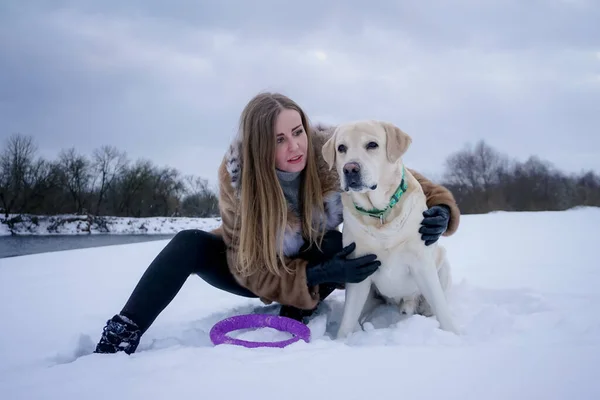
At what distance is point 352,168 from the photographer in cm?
208

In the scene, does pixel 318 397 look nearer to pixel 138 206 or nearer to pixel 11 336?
pixel 11 336

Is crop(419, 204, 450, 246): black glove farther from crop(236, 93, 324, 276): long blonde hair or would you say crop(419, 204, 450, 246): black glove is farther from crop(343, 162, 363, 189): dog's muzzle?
crop(236, 93, 324, 276): long blonde hair

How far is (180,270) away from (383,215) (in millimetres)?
1123

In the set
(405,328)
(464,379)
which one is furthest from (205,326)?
(464,379)

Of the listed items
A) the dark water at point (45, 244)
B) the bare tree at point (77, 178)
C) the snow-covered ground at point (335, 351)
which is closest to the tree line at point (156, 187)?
the bare tree at point (77, 178)

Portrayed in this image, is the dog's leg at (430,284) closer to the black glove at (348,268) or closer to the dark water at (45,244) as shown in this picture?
the black glove at (348,268)

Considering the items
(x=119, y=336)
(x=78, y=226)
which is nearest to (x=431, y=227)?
(x=119, y=336)

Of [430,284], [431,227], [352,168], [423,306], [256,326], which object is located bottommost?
[256,326]

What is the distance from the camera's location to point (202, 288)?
3.81 meters

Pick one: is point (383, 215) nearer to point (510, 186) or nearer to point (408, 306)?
point (408, 306)

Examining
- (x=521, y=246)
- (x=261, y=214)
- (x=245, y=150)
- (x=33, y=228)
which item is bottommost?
(x=33, y=228)

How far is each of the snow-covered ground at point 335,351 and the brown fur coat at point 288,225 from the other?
0.24 m

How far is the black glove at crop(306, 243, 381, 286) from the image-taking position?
81.6 inches

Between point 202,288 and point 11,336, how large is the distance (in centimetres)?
172
